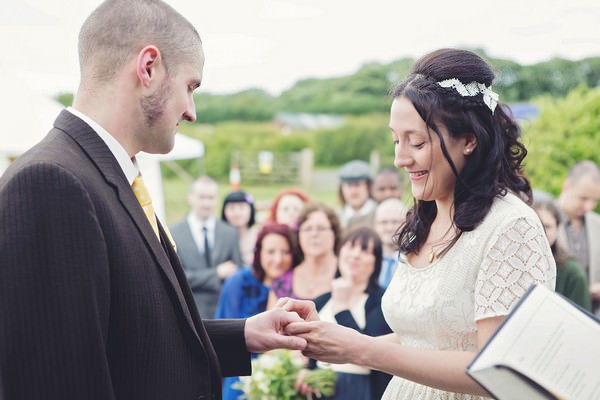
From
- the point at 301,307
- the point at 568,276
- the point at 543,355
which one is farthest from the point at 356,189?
the point at 543,355

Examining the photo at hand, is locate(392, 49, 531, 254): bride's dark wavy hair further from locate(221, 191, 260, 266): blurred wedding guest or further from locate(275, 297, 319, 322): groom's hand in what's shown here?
locate(221, 191, 260, 266): blurred wedding guest

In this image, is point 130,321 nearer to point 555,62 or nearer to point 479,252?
point 479,252

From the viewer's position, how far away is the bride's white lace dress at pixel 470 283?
216 cm

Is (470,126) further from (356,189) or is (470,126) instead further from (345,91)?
(345,91)

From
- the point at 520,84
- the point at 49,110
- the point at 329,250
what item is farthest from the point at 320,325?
the point at 520,84

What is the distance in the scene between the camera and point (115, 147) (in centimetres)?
209

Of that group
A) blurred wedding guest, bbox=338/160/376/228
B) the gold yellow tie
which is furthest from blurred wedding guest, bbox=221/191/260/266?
the gold yellow tie

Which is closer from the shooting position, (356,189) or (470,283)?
(470,283)

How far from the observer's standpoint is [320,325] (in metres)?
2.52

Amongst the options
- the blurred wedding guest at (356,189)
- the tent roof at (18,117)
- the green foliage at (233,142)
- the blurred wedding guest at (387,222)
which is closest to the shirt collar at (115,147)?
the blurred wedding guest at (387,222)

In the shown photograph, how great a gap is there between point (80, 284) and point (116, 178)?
1.35 ft

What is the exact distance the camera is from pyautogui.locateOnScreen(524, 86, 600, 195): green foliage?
10906 millimetres

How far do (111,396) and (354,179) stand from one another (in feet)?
20.1

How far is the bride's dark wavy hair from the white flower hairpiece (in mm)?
14
